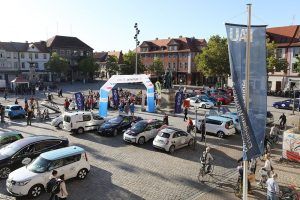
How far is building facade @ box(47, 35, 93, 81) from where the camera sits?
7785 cm

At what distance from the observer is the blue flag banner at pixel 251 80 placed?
10.4m

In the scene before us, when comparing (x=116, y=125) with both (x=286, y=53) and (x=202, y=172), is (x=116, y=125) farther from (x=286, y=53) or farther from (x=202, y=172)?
(x=286, y=53)

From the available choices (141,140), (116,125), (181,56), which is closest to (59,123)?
(116,125)

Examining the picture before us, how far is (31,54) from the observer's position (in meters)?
74.0

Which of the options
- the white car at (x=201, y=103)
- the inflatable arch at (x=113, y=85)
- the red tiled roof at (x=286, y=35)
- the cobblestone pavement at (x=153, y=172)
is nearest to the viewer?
the cobblestone pavement at (x=153, y=172)

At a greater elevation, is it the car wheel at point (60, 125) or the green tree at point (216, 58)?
the green tree at point (216, 58)

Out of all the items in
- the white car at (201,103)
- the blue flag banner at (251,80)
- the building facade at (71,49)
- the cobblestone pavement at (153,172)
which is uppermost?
the building facade at (71,49)

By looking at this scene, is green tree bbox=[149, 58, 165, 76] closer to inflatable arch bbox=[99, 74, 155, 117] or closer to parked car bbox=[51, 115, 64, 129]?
inflatable arch bbox=[99, 74, 155, 117]

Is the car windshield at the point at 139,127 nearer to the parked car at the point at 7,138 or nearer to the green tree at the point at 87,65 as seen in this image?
the parked car at the point at 7,138

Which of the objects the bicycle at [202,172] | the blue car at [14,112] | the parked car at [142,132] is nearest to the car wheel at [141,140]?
the parked car at [142,132]

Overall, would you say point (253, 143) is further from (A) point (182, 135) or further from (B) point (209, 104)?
(B) point (209, 104)

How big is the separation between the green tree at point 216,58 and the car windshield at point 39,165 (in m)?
46.1

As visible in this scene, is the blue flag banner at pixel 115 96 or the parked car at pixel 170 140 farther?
the blue flag banner at pixel 115 96

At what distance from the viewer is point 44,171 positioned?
13203 millimetres
